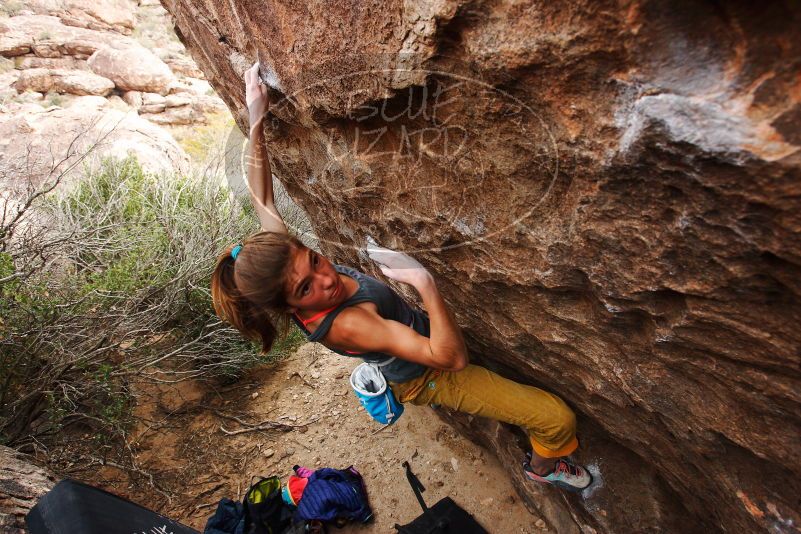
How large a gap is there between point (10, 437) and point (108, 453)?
0.61 meters

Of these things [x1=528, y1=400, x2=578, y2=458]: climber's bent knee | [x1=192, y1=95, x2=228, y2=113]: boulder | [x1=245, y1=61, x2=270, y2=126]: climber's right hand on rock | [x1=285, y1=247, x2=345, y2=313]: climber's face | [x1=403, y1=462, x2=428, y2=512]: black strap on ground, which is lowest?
[x1=192, y1=95, x2=228, y2=113]: boulder

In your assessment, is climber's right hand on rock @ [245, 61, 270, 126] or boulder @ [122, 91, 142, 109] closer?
climber's right hand on rock @ [245, 61, 270, 126]

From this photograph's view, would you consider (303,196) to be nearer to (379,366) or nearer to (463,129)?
(379,366)

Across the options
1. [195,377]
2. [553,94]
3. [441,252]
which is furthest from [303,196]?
[195,377]

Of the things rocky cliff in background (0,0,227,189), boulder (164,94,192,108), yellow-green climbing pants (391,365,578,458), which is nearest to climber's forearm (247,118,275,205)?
yellow-green climbing pants (391,365,578,458)

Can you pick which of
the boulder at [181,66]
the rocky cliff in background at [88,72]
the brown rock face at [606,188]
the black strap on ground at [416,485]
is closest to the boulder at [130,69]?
the rocky cliff in background at [88,72]

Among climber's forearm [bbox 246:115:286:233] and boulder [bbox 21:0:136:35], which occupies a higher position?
climber's forearm [bbox 246:115:286:233]

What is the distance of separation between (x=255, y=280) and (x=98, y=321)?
265 centimetres

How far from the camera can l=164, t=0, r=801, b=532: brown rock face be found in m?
0.85

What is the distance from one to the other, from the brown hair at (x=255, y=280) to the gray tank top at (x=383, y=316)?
15 cm

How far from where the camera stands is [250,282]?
1.43 metres

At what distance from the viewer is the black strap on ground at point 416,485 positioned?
108 inches

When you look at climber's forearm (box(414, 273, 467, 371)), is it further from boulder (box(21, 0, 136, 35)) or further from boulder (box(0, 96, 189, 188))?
boulder (box(21, 0, 136, 35))

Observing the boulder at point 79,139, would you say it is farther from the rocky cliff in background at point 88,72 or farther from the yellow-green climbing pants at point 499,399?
the yellow-green climbing pants at point 499,399
